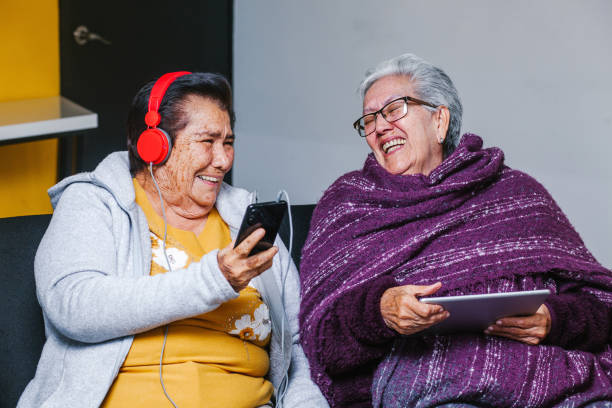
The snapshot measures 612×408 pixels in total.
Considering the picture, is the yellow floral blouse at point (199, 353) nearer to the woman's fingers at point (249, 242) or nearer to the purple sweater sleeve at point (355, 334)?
the purple sweater sleeve at point (355, 334)

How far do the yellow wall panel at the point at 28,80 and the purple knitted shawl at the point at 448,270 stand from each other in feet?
6.00

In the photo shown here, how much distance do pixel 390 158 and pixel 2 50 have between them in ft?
6.53

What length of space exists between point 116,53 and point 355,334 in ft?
7.33

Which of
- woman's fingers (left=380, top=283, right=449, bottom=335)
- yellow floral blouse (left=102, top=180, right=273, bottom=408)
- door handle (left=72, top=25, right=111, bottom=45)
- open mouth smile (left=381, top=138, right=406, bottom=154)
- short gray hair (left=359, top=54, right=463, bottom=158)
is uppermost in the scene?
door handle (left=72, top=25, right=111, bottom=45)

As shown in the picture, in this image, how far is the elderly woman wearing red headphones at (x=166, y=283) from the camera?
129cm

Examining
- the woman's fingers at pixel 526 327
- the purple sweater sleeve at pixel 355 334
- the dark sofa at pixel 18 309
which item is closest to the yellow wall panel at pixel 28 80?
the dark sofa at pixel 18 309

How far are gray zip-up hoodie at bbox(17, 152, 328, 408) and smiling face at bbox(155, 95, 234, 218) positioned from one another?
95 mm

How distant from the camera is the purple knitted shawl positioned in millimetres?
1437

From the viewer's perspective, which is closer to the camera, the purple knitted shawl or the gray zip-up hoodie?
the gray zip-up hoodie

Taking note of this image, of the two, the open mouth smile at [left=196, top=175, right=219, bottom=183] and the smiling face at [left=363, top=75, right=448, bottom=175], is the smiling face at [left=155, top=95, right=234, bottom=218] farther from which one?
the smiling face at [left=363, top=75, right=448, bottom=175]

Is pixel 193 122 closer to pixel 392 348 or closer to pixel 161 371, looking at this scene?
pixel 161 371

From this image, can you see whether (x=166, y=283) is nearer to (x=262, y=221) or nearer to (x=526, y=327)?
(x=262, y=221)

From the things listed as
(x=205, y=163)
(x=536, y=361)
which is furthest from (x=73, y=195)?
(x=536, y=361)

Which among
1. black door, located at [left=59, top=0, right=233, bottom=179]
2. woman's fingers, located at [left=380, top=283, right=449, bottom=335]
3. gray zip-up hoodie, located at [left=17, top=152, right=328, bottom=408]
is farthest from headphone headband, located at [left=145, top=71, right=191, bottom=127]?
→ black door, located at [left=59, top=0, right=233, bottom=179]
